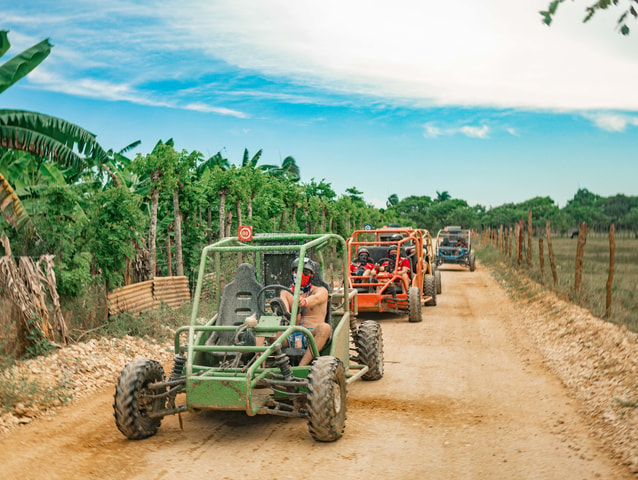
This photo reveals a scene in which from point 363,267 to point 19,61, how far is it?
9200mm

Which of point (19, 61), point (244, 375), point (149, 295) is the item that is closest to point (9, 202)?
point (19, 61)

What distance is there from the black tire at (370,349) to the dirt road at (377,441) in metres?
0.18

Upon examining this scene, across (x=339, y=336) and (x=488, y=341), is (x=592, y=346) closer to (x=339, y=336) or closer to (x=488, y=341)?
(x=488, y=341)

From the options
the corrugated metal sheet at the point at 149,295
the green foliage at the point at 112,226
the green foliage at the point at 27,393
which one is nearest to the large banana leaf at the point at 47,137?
the corrugated metal sheet at the point at 149,295

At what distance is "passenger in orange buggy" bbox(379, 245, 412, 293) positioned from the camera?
14.3 meters

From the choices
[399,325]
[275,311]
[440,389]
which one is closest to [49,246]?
[275,311]

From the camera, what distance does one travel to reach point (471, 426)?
22.4ft

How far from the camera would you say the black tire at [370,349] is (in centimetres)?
856

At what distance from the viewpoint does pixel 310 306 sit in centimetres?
754

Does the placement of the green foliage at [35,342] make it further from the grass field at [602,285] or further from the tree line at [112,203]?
the grass field at [602,285]

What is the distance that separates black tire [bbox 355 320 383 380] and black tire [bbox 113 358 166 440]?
2.99 metres

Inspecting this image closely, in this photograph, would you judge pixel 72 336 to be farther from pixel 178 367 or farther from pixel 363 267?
pixel 363 267

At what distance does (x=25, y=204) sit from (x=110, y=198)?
748 centimetres

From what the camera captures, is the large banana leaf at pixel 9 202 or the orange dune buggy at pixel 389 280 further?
the large banana leaf at pixel 9 202
